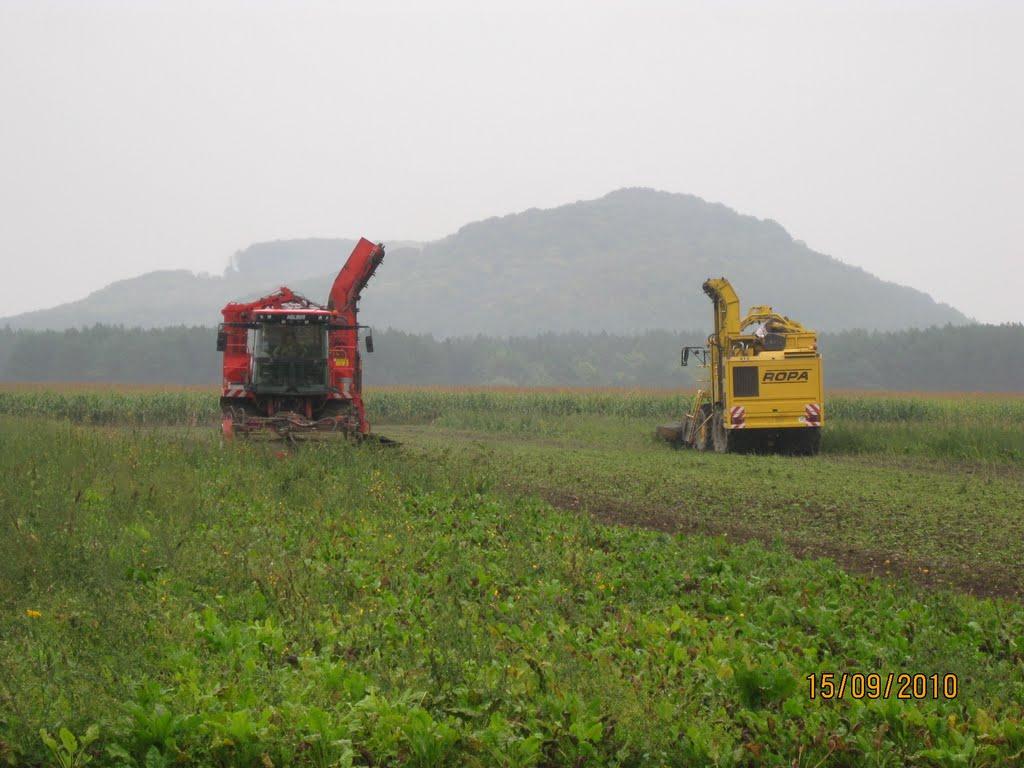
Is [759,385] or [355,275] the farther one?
[759,385]

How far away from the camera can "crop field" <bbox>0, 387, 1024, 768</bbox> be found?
4.82m

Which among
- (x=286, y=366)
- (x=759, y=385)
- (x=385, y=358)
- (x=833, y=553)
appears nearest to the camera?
(x=833, y=553)

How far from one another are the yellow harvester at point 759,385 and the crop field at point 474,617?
835cm

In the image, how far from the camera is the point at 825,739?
4.86 meters

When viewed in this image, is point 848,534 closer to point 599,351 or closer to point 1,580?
point 1,580

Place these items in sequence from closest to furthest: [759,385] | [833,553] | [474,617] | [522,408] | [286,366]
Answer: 1. [474,617]
2. [833,553]
3. [286,366]
4. [759,385]
5. [522,408]

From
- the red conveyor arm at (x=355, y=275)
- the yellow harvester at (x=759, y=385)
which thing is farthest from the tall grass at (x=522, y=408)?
the red conveyor arm at (x=355, y=275)

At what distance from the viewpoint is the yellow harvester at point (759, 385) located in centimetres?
2386

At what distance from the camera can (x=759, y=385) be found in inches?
944
